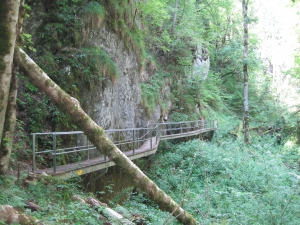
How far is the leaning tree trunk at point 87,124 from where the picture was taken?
4.75 meters

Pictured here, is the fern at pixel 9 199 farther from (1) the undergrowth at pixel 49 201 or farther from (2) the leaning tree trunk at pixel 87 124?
(2) the leaning tree trunk at pixel 87 124

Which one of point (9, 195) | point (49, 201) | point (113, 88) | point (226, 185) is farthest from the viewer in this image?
point (113, 88)

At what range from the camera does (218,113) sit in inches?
1016

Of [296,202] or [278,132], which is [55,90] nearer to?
[296,202]

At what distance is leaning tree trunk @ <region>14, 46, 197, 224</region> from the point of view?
187 inches

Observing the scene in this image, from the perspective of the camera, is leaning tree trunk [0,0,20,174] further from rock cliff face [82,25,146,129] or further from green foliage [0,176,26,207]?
rock cliff face [82,25,146,129]

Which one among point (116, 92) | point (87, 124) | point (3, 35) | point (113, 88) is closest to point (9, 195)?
point (87, 124)

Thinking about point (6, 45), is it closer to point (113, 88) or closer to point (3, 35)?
point (3, 35)

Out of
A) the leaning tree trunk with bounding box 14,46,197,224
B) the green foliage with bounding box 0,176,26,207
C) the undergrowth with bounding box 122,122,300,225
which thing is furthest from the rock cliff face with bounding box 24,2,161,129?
the green foliage with bounding box 0,176,26,207

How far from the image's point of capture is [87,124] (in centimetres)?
496

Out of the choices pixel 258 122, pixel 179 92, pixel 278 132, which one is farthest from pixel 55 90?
pixel 258 122

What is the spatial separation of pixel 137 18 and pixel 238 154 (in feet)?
30.6

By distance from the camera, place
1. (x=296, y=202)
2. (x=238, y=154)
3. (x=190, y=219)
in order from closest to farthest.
Answer: 1. (x=190, y=219)
2. (x=296, y=202)
3. (x=238, y=154)

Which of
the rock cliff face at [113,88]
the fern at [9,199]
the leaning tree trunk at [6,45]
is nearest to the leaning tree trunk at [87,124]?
the leaning tree trunk at [6,45]
